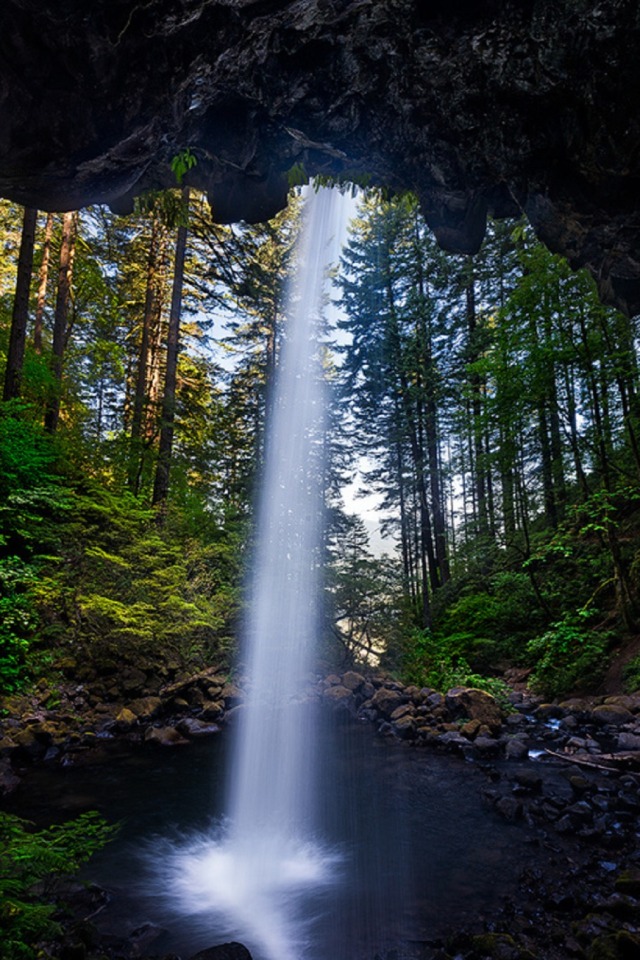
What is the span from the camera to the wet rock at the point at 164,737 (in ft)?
29.7

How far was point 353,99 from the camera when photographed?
5.24 metres

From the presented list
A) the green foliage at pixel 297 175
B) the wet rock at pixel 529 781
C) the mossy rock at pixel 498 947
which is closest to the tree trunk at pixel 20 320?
the green foliage at pixel 297 175

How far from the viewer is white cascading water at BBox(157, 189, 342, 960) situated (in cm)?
511

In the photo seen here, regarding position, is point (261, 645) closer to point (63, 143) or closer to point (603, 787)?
point (603, 787)

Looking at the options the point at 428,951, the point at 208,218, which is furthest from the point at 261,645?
the point at 208,218

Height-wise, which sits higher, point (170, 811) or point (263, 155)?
point (263, 155)

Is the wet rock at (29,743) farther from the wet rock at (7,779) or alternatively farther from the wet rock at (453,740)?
the wet rock at (453,740)

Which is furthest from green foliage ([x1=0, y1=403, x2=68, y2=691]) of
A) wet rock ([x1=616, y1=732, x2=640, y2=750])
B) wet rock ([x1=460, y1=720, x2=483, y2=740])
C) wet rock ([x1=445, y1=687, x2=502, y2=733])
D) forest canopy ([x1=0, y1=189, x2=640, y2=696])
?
wet rock ([x1=616, y1=732, x2=640, y2=750])

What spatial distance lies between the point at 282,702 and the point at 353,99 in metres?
12.0

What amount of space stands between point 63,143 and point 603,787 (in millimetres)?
10223

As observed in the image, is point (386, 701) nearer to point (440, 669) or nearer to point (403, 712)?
point (403, 712)

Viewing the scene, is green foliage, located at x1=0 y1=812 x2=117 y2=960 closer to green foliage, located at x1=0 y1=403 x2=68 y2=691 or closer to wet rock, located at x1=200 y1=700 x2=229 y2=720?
green foliage, located at x1=0 y1=403 x2=68 y2=691

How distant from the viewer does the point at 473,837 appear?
5.59 m

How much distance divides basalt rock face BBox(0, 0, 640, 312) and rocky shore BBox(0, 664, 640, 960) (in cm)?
662
